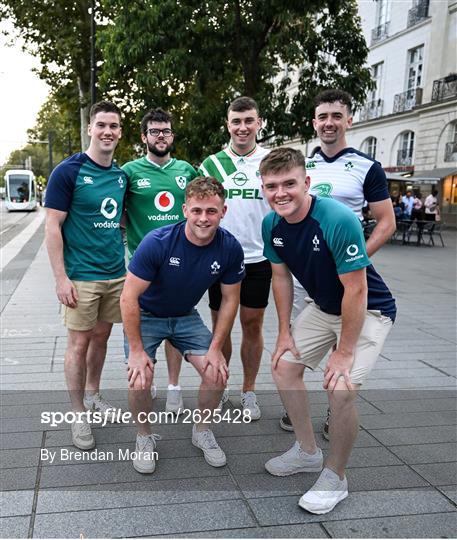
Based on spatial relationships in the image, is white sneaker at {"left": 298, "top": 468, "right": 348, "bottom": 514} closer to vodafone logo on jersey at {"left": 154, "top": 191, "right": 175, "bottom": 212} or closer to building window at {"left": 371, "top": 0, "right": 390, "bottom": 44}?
vodafone logo on jersey at {"left": 154, "top": 191, "right": 175, "bottom": 212}

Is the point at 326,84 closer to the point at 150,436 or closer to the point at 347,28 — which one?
the point at 347,28

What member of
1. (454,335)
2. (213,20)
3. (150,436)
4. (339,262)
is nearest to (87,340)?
(150,436)

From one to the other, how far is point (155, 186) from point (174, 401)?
1.57 meters

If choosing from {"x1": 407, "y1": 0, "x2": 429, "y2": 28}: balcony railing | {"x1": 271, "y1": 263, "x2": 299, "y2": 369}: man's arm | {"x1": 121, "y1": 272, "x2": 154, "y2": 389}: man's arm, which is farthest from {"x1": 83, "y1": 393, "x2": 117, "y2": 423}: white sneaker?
{"x1": 407, "y1": 0, "x2": 429, "y2": 28}: balcony railing

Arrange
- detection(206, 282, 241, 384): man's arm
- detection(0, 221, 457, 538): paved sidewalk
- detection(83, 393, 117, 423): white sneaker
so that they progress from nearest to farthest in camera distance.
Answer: detection(0, 221, 457, 538): paved sidewalk, detection(206, 282, 241, 384): man's arm, detection(83, 393, 117, 423): white sneaker

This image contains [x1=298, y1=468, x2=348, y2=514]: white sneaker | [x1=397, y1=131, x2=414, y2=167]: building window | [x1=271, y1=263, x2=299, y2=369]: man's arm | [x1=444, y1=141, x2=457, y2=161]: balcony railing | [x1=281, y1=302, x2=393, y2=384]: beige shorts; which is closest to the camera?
[x1=298, y1=468, x2=348, y2=514]: white sneaker

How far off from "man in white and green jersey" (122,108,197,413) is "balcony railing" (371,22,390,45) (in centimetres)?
3103

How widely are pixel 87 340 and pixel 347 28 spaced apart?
407 inches

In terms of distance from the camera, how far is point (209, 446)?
314 cm

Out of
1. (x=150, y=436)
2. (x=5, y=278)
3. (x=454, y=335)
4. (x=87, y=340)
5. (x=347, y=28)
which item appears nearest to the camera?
(x=150, y=436)

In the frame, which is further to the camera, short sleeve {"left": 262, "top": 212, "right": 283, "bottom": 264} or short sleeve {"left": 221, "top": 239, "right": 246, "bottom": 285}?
short sleeve {"left": 221, "top": 239, "right": 246, "bottom": 285}

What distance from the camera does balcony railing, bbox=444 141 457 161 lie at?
25.0 m

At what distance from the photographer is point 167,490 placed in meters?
2.77

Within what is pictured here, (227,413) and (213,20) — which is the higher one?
(213,20)
